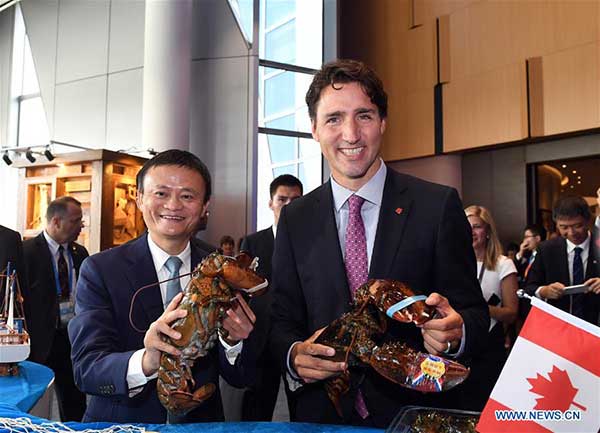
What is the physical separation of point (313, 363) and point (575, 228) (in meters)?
2.81

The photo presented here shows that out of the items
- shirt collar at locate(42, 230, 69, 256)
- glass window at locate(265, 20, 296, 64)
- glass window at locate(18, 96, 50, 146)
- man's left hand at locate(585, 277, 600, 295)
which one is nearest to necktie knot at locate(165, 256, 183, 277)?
man's left hand at locate(585, 277, 600, 295)

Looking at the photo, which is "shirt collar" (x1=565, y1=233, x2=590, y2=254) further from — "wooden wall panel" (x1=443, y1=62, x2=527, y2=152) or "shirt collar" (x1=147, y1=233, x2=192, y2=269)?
"wooden wall panel" (x1=443, y1=62, x2=527, y2=152)

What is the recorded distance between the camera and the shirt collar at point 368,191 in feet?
5.98

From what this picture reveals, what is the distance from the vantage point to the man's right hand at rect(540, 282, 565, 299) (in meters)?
3.63

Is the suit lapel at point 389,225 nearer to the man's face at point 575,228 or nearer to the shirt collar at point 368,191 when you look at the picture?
the shirt collar at point 368,191

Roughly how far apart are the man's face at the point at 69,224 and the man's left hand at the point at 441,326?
A: 11.4 feet

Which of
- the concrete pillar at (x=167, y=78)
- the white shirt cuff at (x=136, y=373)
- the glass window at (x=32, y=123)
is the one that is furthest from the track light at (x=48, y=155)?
the white shirt cuff at (x=136, y=373)

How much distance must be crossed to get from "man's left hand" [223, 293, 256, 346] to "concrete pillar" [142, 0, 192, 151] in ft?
22.3

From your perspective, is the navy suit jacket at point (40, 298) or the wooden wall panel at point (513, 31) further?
the wooden wall panel at point (513, 31)

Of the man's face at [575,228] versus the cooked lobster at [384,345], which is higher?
the man's face at [575,228]

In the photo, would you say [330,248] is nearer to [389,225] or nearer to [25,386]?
[389,225]

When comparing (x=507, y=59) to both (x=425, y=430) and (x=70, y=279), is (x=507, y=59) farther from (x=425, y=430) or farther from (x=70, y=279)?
(x=425, y=430)

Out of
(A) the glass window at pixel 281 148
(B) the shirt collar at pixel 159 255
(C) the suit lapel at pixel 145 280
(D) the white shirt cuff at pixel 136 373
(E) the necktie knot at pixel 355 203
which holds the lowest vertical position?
(D) the white shirt cuff at pixel 136 373

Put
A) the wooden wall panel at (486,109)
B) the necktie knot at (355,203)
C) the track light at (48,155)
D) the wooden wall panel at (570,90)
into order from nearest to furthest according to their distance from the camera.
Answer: the necktie knot at (355,203) → the wooden wall panel at (570,90) → the track light at (48,155) → the wooden wall panel at (486,109)
